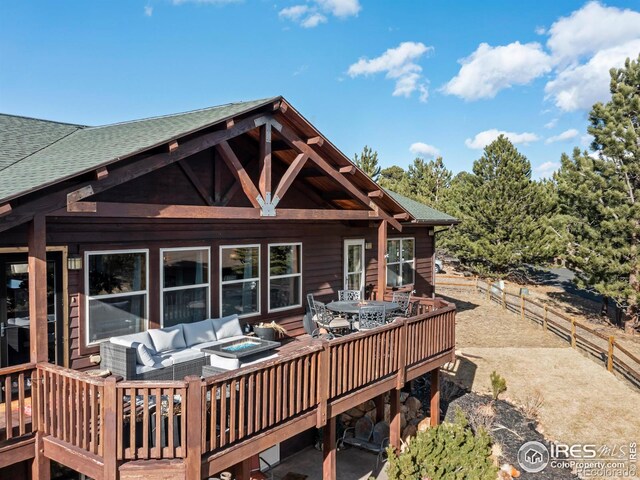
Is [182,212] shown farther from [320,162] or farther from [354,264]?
[354,264]

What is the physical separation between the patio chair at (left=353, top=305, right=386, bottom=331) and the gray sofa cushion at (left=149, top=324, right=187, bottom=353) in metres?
3.23

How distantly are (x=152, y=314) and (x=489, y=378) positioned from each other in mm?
9355

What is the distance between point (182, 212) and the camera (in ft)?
21.3

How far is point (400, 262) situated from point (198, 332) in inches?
316

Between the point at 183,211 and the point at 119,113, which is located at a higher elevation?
the point at 119,113

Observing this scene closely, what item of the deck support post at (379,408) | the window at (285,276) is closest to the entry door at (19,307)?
the window at (285,276)

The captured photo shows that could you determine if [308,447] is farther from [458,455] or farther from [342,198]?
[342,198]

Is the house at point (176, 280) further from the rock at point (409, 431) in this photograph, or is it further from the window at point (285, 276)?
the rock at point (409, 431)

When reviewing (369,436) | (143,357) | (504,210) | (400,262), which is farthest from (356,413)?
(504,210)

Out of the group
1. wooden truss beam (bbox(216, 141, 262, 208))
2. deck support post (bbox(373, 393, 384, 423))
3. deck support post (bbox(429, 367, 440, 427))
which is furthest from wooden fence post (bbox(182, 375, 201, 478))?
deck support post (bbox(373, 393, 384, 423))

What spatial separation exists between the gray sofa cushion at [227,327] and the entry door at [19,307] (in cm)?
245

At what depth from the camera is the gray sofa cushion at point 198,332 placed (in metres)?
7.84

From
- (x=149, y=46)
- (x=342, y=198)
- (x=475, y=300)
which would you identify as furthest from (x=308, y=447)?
(x=149, y=46)

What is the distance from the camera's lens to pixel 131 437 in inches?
184
